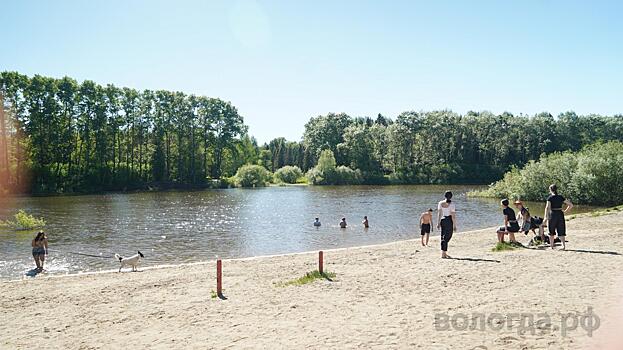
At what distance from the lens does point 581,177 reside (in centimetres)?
4659

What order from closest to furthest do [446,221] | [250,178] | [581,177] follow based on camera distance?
[446,221] → [581,177] → [250,178]

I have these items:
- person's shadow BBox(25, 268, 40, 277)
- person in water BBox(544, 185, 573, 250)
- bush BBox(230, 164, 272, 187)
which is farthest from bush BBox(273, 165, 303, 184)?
person in water BBox(544, 185, 573, 250)

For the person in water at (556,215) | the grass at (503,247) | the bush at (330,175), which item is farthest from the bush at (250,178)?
the person in water at (556,215)

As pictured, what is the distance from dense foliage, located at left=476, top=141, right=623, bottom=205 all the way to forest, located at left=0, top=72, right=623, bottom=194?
769cm

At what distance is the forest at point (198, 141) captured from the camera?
74250mm

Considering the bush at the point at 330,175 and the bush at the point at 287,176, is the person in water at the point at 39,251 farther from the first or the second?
the bush at the point at 287,176

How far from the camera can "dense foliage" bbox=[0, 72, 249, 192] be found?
239 ft

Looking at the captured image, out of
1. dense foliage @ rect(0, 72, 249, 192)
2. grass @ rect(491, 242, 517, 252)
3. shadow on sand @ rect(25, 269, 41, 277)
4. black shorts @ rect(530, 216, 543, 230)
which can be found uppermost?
dense foliage @ rect(0, 72, 249, 192)

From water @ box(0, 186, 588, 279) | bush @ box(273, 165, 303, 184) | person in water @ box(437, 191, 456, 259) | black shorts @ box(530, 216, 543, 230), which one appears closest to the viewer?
person in water @ box(437, 191, 456, 259)

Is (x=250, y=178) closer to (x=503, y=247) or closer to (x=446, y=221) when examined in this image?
(x=503, y=247)

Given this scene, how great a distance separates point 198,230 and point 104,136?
197 feet

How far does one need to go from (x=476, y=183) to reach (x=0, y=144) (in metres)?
95.9

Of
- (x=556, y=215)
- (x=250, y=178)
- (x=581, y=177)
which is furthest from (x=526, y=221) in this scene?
(x=250, y=178)

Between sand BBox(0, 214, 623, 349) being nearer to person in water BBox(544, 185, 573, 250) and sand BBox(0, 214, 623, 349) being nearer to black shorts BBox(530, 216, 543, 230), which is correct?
person in water BBox(544, 185, 573, 250)
